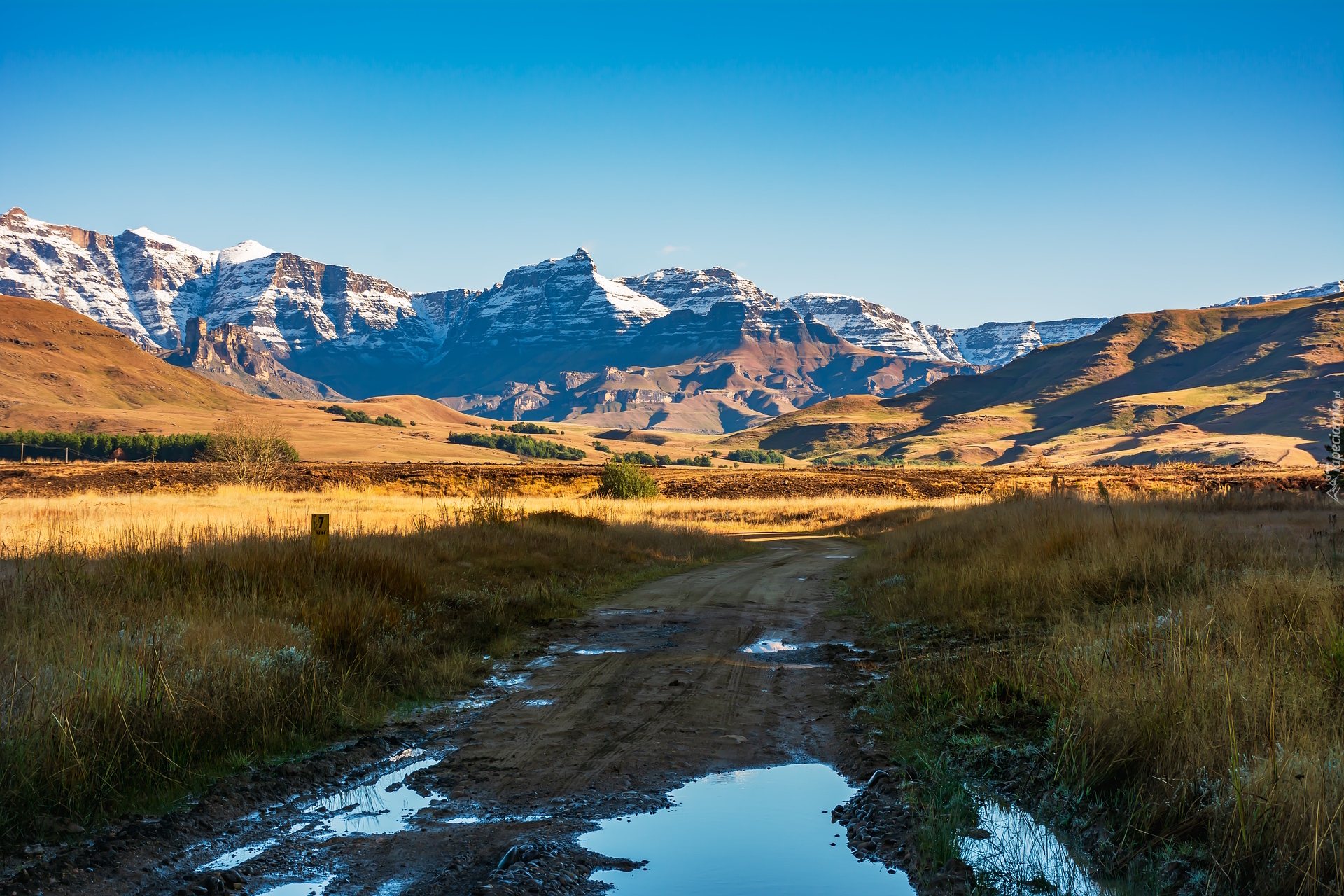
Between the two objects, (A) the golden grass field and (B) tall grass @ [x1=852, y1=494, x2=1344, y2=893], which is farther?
(A) the golden grass field

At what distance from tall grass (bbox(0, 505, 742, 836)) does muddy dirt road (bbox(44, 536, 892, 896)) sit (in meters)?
0.45

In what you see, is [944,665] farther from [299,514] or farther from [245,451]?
[245,451]

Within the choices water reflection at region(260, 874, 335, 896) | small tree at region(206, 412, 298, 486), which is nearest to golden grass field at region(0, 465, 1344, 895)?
water reflection at region(260, 874, 335, 896)

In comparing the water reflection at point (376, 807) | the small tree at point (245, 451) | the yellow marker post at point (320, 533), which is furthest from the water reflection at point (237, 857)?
the small tree at point (245, 451)

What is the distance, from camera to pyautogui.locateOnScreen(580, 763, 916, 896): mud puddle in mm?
4316

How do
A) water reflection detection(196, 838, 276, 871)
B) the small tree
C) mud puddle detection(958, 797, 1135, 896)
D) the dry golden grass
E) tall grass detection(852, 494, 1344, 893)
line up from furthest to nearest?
the small tree
the dry golden grass
water reflection detection(196, 838, 276, 871)
mud puddle detection(958, 797, 1135, 896)
tall grass detection(852, 494, 1344, 893)

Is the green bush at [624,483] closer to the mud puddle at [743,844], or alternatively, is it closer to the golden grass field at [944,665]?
the golden grass field at [944,665]

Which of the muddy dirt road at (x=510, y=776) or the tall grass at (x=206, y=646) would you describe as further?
the tall grass at (x=206, y=646)

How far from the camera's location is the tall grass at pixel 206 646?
5.00m

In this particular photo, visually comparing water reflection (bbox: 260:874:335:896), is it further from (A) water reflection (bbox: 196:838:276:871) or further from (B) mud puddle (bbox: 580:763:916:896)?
(B) mud puddle (bbox: 580:763:916:896)

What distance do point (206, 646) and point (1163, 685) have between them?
7022mm

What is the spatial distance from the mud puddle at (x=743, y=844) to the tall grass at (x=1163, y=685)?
1296 millimetres

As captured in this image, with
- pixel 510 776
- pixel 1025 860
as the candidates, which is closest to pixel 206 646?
pixel 510 776

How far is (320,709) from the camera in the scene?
6.73 meters
